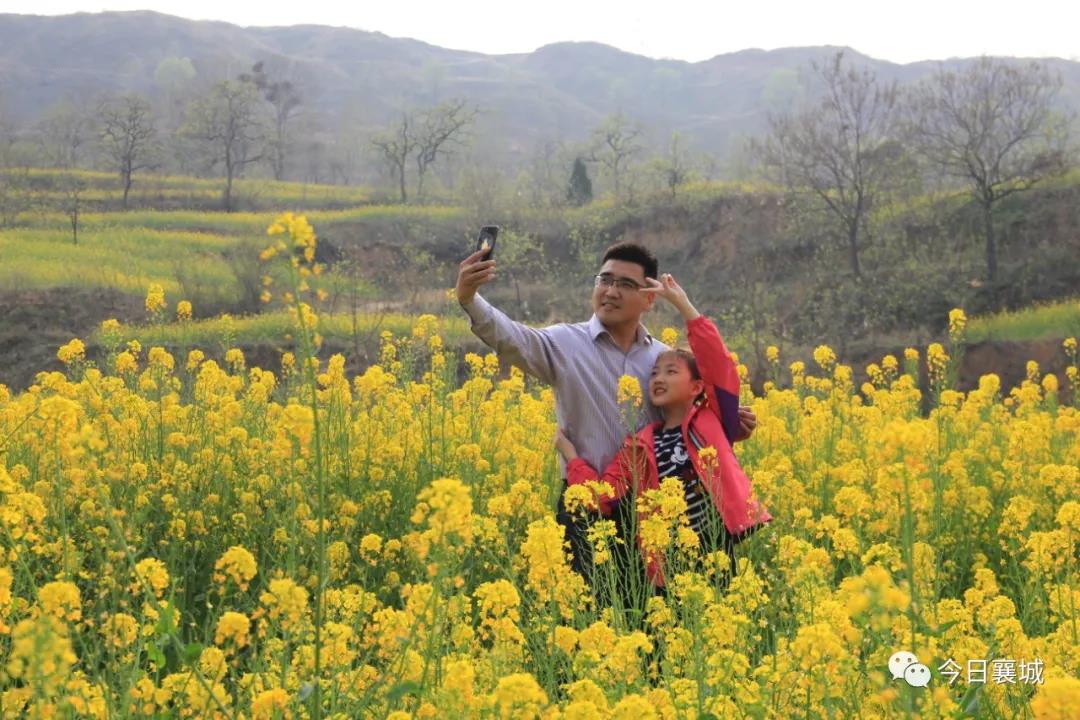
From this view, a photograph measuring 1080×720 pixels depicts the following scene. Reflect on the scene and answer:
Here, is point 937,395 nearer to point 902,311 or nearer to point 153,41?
point 902,311

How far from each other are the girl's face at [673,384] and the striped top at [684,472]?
0.16m

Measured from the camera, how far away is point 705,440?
4.25 m

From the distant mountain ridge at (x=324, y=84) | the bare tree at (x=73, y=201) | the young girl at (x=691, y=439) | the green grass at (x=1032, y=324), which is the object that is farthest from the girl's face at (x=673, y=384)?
the distant mountain ridge at (x=324, y=84)

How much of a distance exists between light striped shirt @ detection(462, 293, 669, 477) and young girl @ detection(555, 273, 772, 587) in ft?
0.30

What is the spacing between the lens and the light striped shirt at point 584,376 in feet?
15.2

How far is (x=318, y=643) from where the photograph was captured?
1834 mm

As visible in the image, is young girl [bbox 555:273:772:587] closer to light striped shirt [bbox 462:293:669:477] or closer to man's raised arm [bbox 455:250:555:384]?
light striped shirt [bbox 462:293:669:477]

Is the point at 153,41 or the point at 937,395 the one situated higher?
the point at 153,41

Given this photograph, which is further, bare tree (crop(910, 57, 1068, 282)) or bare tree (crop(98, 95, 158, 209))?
bare tree (crop(98, 95, 158, 209))

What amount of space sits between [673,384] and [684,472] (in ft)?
1.31

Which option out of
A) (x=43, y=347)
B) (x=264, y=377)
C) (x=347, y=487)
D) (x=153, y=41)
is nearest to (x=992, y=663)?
(x=347, y=487)

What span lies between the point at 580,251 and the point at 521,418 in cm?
2736

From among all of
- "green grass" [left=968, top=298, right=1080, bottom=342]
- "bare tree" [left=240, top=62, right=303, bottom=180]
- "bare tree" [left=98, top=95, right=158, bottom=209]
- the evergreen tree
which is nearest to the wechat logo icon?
"green grass" [left=968, top=298, right=1080, bottom=342]

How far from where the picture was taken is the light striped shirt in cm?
462
